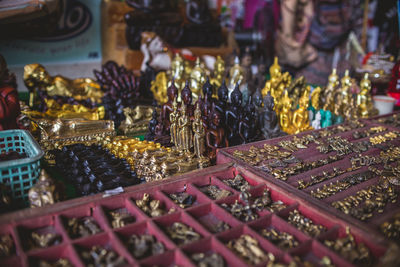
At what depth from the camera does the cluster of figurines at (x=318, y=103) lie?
2.95m

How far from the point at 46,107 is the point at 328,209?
302 centimetres

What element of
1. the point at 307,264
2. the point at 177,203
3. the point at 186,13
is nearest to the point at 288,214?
the point at 307,264

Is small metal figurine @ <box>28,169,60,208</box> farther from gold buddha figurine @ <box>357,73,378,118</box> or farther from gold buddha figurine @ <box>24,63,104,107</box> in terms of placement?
gold buddha figurine @ <box>357,73,378,118</box>

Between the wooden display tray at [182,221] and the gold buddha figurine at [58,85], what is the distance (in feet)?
8.11

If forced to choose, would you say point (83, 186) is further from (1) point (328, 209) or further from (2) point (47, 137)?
(1) point (328, 209)

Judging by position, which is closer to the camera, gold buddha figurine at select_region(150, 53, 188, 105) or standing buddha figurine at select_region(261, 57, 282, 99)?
standing buddha figurine at select_region(261, 57, 282, 99)

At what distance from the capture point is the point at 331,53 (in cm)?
752

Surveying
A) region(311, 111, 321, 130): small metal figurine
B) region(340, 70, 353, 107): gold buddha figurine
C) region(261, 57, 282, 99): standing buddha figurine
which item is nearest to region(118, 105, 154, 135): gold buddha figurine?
region(261, 57, 282, 99): standing buddha figurine

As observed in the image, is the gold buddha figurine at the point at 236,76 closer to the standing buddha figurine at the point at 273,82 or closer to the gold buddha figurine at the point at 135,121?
the standing buddha figurine at the point at 273,82

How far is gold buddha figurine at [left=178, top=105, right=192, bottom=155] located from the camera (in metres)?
2.27

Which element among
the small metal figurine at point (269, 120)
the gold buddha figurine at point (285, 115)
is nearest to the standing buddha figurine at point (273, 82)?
the gold buddha figurine at point (285, 115)

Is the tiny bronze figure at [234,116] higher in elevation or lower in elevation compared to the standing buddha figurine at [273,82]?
lower

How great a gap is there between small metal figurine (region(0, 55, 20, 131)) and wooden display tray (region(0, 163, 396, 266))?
1026 millimetres

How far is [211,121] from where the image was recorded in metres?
2.36
